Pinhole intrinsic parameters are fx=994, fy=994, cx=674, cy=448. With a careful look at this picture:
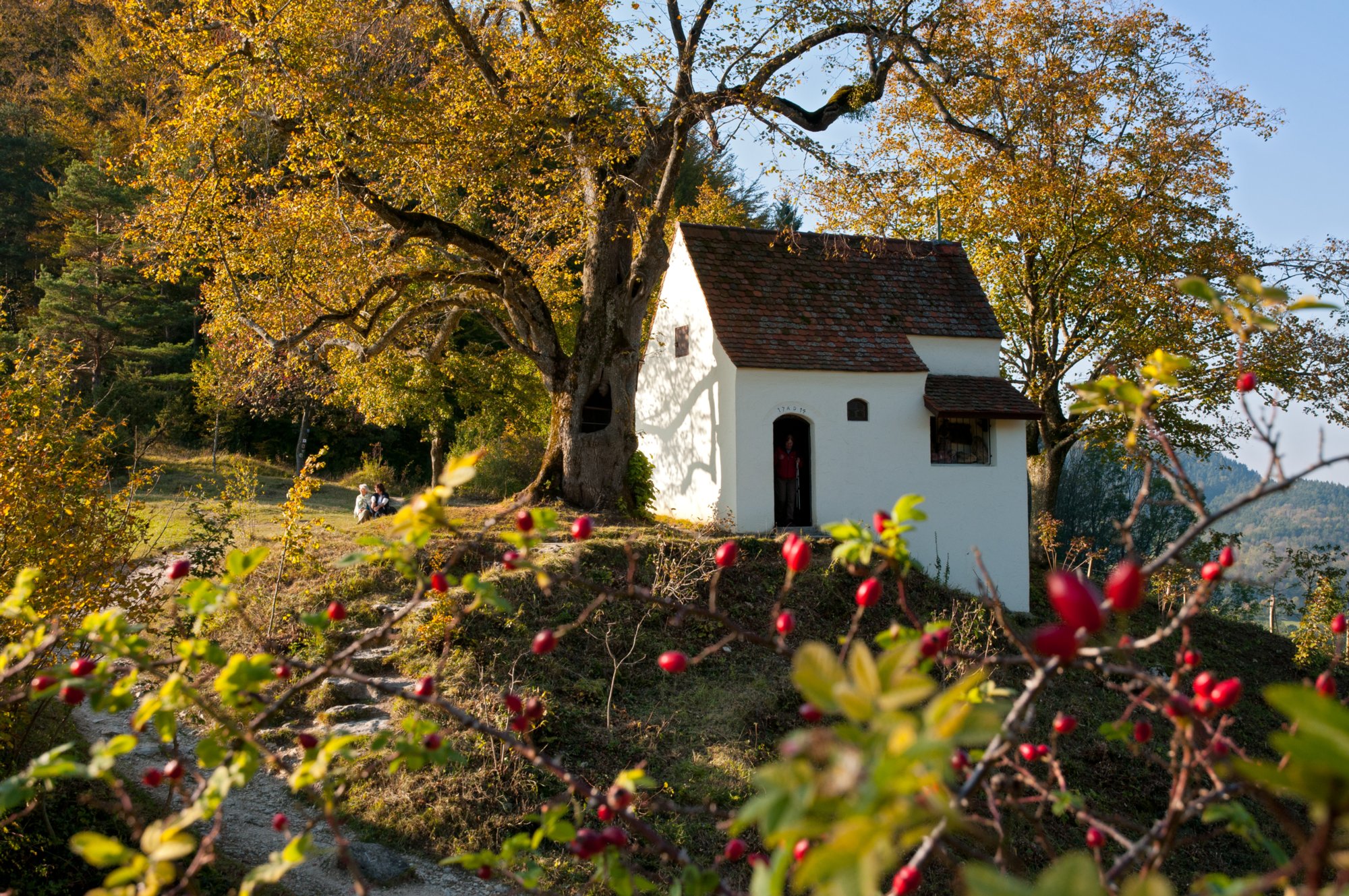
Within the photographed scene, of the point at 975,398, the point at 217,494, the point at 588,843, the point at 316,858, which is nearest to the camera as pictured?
the point at 588,843

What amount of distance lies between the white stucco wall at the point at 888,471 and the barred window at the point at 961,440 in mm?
216

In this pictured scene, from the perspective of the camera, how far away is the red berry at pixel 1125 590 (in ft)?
4.17

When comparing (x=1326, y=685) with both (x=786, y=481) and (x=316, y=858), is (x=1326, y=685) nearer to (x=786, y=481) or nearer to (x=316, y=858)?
(x=316, y=858)

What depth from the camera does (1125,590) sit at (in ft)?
4.20

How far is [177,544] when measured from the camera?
1355 cm

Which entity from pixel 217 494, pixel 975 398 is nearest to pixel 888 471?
pixel 975 398

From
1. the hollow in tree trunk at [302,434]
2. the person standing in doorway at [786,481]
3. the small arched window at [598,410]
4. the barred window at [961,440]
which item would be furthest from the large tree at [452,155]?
the hollow in tree trunk at [302,434]

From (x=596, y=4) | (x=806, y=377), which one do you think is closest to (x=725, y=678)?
(x=806, y=377)

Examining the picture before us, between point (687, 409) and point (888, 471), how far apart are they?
385 cm

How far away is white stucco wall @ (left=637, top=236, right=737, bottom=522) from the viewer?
17125 millimetres

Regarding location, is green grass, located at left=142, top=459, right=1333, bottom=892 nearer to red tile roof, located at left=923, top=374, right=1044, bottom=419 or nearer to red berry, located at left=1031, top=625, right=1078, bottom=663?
red tile roof, located at left=923, top=374, right=1044, bottom=419

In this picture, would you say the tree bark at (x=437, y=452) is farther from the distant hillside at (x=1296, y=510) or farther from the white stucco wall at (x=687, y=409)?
the distant hillside at (x=1296, y=510)

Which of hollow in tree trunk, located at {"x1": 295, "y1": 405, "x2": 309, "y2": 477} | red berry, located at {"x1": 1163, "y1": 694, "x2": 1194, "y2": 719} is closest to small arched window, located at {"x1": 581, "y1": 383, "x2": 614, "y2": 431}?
hollow in tree trunk, located at {"x1": 295, "y1": 405, "x2": 309, "y2": 477}

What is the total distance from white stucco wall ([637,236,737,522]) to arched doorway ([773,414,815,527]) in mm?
1009
